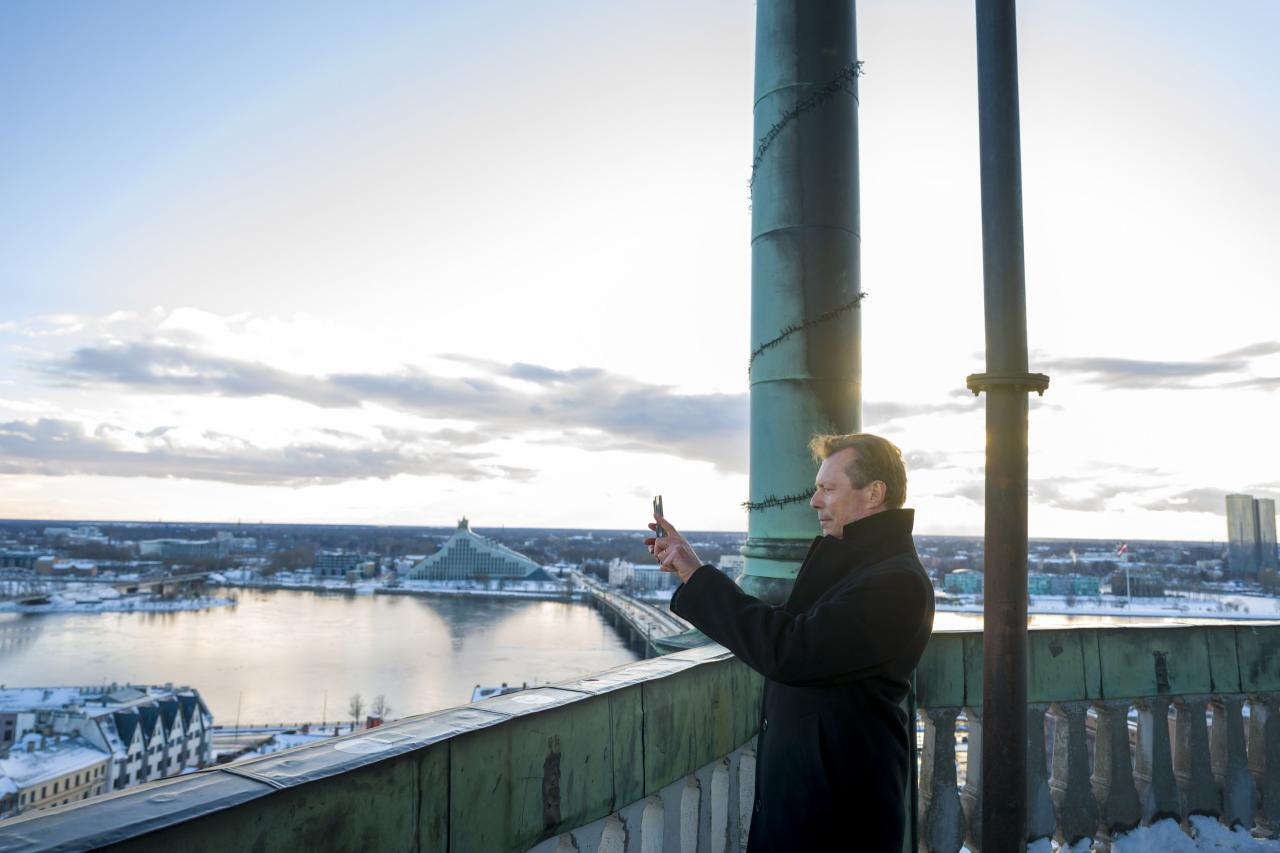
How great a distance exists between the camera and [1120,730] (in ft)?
12.2

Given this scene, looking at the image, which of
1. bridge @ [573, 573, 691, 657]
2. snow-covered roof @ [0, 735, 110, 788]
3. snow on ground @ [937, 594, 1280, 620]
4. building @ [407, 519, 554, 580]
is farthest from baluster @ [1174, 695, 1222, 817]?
building @ [407, 519, 554, 580]

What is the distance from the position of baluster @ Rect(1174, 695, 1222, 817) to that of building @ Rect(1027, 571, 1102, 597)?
6249cm

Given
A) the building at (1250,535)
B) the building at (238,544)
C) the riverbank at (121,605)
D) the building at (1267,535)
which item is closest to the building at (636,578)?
the riverbank at (121,605)

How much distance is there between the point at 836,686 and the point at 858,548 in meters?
0.31

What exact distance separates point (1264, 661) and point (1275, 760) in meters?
0.43

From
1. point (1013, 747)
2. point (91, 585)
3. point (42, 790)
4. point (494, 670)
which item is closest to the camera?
point (1013, 747)

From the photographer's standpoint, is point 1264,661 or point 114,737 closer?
point 1264,661

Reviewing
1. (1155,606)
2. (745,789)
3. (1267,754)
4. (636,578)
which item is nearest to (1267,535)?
(1155,606)

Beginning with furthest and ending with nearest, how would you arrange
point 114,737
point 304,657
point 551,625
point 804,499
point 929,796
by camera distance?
point 551,625
point 304,657
point 114,737
point 804,499
point 929,796

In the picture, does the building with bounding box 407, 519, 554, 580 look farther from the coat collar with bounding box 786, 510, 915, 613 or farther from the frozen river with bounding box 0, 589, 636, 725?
the coat collar with bounding box 786, 510, 915, 613

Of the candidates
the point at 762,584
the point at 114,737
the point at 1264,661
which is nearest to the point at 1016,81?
the point at 762,584

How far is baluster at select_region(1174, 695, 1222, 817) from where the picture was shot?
3.79 metres

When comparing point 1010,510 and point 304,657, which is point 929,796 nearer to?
Result: point 1010,510

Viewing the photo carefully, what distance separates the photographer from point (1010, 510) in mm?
3195
